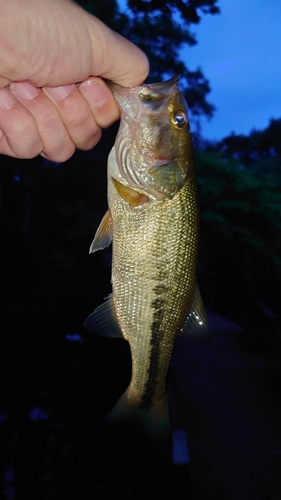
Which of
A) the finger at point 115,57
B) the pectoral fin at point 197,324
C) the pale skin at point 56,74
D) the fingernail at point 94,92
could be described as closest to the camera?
the pale skin at point 56,74

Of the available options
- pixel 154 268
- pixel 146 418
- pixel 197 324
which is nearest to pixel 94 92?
pixel 154 268

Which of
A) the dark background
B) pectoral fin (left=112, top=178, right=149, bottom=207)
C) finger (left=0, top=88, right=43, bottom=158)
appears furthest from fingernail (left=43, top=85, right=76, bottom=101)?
the dark background

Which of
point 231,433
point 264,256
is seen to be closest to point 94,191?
point 264,256

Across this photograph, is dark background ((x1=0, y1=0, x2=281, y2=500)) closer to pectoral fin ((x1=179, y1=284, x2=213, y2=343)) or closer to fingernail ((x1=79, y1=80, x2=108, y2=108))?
pectoral fin ((x1=179, y1=284, x2=213, y2=343))

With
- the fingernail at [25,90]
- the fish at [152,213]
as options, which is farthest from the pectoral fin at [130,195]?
the fingernail at [25,90]

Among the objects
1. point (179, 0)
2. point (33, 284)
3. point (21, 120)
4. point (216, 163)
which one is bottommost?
point (33, 284)

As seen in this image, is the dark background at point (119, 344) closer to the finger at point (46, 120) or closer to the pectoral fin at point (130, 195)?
the pectoral fin at point (130, 195)

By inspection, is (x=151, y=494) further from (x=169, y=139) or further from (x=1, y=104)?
(x=1, y=104)

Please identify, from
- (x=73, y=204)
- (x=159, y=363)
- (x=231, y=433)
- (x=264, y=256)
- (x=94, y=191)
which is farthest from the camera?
(x=264, y=256)
